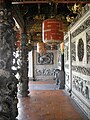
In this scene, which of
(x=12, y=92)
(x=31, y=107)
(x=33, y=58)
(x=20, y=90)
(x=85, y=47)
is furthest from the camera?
(x=33, y=58)

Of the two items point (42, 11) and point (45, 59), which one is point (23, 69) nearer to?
point (42, 11)

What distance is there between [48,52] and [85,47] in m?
10.1

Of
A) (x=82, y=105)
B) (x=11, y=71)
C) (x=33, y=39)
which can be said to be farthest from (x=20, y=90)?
(x=33, y=39)

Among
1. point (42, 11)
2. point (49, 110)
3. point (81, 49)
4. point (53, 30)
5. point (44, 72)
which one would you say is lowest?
point (49, 110)

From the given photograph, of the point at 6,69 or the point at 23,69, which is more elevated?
the point at 6,69

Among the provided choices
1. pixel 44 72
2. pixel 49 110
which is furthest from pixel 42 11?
pixel 44 72

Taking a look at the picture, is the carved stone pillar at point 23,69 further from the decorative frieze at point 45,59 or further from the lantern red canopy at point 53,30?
the decorative frieze at point 45,59

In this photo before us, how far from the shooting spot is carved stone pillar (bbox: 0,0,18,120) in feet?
9.71

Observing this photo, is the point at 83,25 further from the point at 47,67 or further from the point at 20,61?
the point at 47,67

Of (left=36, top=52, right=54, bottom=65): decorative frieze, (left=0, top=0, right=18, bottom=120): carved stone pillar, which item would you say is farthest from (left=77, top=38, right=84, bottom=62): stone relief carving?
(left=36, top=52, right=54, bottom=65): decorative frieze

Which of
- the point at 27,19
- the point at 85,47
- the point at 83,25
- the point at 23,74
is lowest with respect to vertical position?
the point at 23,74

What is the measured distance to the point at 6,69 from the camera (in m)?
3.04

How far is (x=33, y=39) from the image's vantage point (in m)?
12.6

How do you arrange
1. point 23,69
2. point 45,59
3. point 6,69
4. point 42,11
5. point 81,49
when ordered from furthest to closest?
point 45,59 → point 23,69 → point 42,11 → point 81,49 → point 6,69
